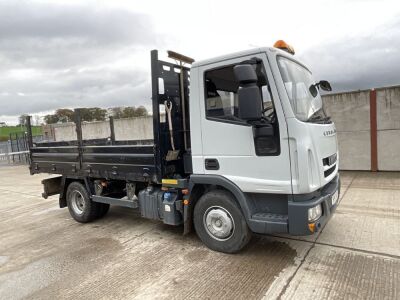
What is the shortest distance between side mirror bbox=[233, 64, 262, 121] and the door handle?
0.86 m

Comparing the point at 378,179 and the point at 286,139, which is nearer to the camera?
the point at 286,139

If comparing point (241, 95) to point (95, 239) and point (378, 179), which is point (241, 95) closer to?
point (95, 239)

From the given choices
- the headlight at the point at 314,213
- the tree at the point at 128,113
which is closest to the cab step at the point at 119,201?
the headlight at the point at 314,213

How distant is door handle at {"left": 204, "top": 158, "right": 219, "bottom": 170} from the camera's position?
3.80 meters

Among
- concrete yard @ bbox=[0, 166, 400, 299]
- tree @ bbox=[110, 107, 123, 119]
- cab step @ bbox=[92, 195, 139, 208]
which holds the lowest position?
concrete yard @ bbox=[0, 166, 400, 299]

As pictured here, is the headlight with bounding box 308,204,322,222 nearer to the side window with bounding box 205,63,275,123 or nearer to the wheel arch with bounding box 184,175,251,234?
the wheel arch with bounding box 184,175,251,234

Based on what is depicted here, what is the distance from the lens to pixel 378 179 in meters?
7.87

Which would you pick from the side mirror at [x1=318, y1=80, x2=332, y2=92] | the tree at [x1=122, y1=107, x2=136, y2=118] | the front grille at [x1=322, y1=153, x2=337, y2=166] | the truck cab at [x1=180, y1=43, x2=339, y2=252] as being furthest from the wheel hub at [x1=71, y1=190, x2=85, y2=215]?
the tree at [x1=122, y1=107, x2=136, y2=118]

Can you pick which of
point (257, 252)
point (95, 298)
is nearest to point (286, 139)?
point (257, 252)

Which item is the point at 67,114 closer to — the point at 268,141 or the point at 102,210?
the point at 102,210

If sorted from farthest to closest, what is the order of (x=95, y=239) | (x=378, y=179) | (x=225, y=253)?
(x=378, y=179), (x=95, y=239), (x=225, y=253)

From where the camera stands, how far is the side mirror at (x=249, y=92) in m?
3.07

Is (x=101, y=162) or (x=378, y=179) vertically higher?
(x=101, y=162)

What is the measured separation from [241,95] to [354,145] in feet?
23.7
